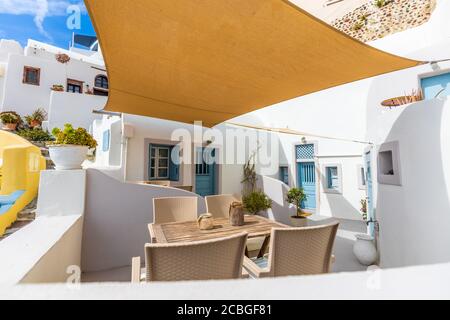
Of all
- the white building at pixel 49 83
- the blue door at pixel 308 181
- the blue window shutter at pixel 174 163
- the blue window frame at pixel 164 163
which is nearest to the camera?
the blue window frame at pixel 164 163

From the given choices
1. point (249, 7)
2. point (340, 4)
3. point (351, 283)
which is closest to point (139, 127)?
point (249, 7)

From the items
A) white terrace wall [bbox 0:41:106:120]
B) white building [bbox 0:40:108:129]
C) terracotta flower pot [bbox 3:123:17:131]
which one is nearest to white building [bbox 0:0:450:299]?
white building [bbox 0:40:108:129]

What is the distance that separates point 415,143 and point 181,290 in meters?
3.22

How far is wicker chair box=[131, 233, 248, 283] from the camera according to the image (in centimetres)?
137

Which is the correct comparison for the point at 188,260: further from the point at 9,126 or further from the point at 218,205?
the point at 9,126

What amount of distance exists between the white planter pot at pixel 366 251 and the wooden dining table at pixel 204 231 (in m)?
2.67

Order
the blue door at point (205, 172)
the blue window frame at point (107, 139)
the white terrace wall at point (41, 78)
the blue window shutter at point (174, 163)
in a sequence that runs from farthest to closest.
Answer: the white terrace wall at point (41, 78) → the blue door at point (205, 172) → the blue window shutter at point (174, 163) → the blue window frame at point (107, 139)

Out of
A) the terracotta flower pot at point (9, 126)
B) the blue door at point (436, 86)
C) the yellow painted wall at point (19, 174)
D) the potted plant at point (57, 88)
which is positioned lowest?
the yellow painted wall at point (19, 174)

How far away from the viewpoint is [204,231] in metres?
2.87

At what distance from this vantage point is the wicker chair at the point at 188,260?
1.37 metres

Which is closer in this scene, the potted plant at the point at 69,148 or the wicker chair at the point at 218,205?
the potted plant at the point at 69,148

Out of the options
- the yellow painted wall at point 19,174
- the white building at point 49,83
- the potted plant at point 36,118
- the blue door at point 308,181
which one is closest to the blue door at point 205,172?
the blue door at point 308,181

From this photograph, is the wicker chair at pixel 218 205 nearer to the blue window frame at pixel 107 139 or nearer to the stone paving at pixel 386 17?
the blue window frame at pixel 107 139
